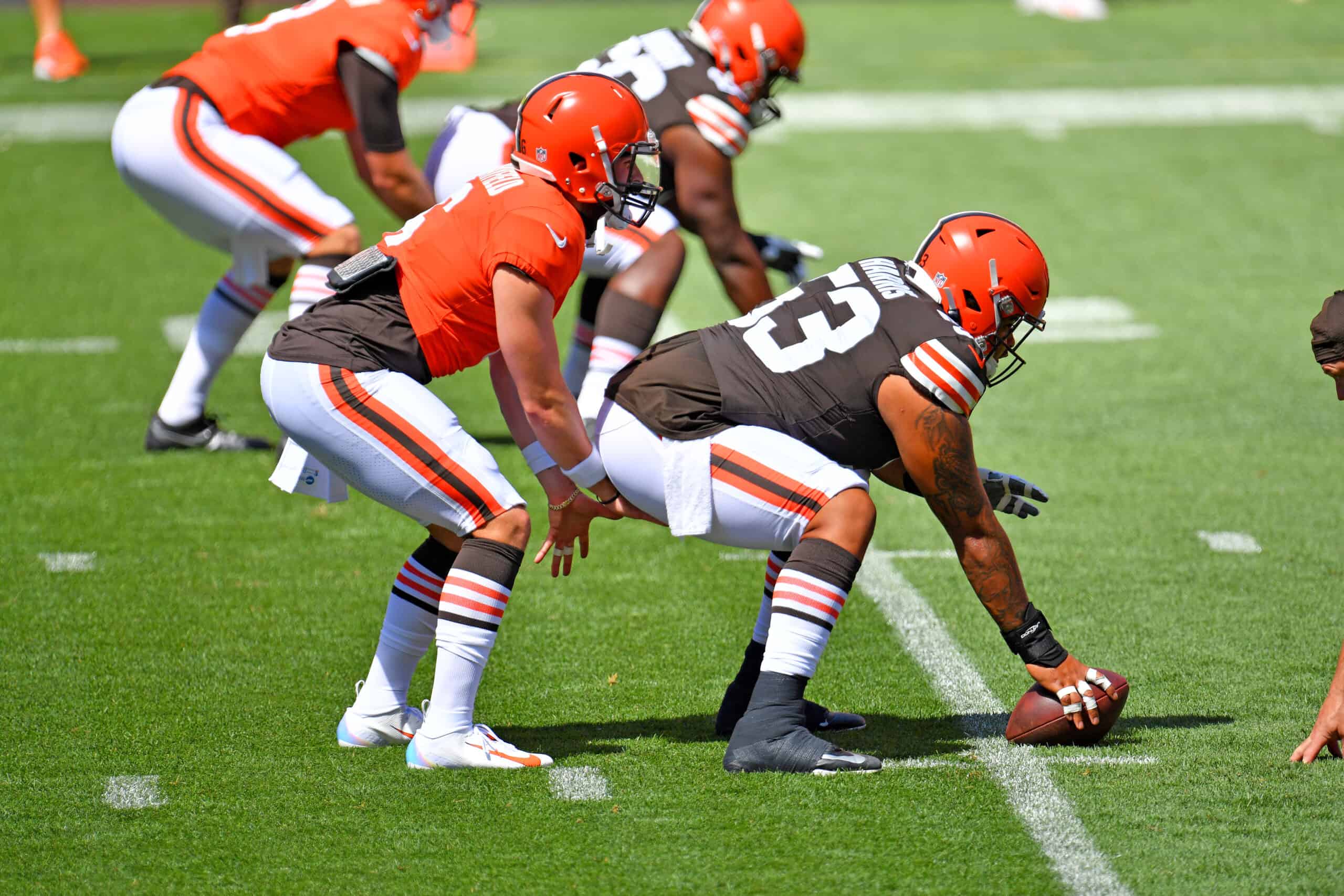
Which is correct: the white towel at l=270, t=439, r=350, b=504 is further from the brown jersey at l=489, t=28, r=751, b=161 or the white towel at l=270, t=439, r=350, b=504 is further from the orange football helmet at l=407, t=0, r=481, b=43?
the orange football helmet at l=407, t=0, r=481, b=43

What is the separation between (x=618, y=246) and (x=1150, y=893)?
359cm

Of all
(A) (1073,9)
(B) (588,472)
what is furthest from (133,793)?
(A) (1073,9)

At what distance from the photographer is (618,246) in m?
6.28

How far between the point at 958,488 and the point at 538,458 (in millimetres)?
1041

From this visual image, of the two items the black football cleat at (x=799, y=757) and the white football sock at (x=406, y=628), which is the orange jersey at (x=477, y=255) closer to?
the white football sock at (x=406, y=628)

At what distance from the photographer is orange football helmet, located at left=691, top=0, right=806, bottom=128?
6117 mm

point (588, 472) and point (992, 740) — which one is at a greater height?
point (588, 472)

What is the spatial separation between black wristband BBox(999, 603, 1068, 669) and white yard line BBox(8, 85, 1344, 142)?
31.8 feet

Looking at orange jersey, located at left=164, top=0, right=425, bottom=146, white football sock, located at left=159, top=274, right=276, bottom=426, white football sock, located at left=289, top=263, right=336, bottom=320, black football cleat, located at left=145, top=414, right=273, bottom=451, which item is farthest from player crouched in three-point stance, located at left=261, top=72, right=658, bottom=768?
black football cleat, located at left=145, top=414, right=273, bottom=451

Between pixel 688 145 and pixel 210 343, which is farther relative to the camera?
pixel 210 343

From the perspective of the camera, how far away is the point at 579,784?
3.85 m

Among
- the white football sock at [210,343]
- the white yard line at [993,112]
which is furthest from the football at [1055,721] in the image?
the white yard line at [993,112]

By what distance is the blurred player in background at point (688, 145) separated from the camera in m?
6.12

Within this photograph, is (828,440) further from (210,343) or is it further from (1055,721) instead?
(210,343)
